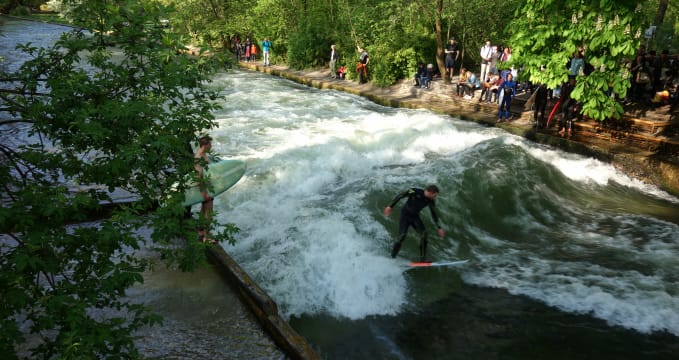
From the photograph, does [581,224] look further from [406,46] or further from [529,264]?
[406,46]

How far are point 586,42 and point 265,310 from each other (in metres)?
11.7

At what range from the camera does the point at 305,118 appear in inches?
714

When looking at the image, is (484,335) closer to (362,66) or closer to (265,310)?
(265,310)

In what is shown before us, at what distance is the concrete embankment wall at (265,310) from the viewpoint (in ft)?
17.7

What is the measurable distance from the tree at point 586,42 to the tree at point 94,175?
11.4 metres

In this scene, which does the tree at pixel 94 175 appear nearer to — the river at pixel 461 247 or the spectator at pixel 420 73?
the river at pixel 461 247

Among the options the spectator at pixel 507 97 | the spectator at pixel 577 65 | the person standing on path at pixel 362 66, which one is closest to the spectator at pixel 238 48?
the person standing on path at pixel 362 66

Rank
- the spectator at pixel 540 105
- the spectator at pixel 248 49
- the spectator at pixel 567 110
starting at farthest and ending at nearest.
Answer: the spectator at pixel 248 49
the spectator at pixel 540 105
the spectator at pixel 567 110

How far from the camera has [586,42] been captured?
13109mm

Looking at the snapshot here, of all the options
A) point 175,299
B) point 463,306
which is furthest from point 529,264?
point 175,299

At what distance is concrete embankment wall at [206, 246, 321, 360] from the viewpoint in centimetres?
541

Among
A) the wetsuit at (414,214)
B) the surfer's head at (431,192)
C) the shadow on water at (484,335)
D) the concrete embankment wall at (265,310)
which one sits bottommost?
the shadow on water at (484,335)

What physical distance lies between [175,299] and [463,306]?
14.2 feet

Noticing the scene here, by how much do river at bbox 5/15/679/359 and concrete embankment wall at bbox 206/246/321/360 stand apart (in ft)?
1.55
